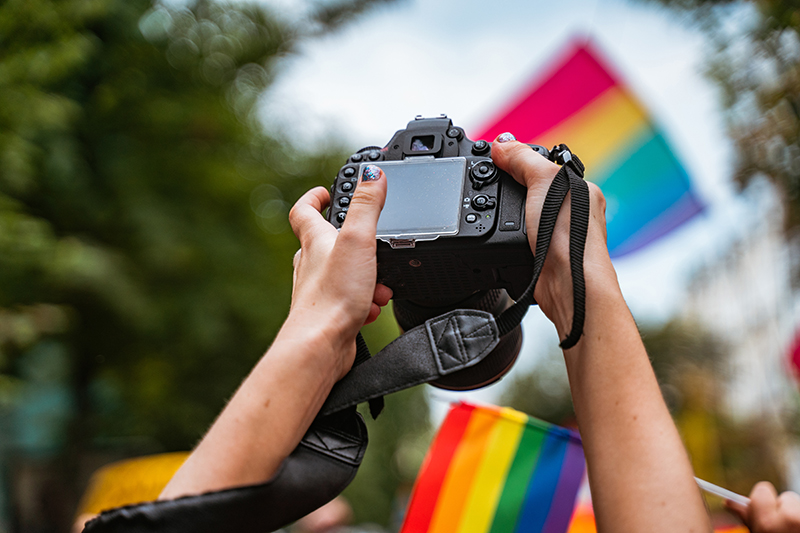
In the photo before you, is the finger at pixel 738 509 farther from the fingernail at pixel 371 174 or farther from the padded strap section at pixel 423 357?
the fingernail at pixel 371 174

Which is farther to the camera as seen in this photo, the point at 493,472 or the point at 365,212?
the point at 493,472

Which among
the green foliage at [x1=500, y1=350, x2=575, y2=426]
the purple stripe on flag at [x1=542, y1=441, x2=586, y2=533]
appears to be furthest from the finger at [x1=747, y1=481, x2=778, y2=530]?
the green foliage at [x1=500, y1=350, x2=575, y2=426]

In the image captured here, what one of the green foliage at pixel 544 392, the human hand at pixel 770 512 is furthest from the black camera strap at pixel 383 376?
the green foliage at pixel 544 392

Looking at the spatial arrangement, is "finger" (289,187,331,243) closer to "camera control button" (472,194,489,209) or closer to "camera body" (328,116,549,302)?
"camera body" (328,116,549,302)

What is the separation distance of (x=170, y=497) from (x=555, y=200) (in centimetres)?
74

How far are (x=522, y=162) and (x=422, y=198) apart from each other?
0.67ft

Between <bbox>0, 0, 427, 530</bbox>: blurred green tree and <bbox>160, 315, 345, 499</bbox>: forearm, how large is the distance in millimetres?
3578

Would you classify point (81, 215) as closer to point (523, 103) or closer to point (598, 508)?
point (523, 103)

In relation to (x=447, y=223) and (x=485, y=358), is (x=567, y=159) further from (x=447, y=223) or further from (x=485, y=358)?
(x=485, y=358)

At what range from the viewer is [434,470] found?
76.9 inches

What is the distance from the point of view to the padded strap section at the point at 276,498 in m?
0.84

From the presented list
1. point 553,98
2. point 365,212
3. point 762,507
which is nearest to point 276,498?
point 365,212

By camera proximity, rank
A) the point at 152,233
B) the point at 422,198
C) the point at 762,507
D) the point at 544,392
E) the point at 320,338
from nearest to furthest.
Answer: the point at 320,338 → the point at 422,198 → the point at 762,507 → the point at 152,233 → the point at 544,392

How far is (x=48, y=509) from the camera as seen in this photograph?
6.44 meters
